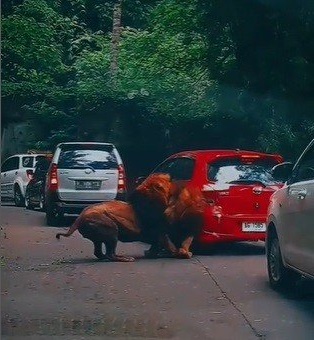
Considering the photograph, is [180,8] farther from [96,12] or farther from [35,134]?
[35,134]

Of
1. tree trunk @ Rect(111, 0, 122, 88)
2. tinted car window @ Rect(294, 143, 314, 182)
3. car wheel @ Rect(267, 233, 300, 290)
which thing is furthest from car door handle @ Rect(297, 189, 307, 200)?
tree trunk @ Rect(111, 0, 122, 88)

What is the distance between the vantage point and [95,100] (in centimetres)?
727

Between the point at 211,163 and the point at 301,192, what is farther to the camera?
the point at 211,163

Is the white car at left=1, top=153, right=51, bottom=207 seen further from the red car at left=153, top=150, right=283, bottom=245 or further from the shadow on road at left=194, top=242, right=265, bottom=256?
the shadow on road at left=194, top=242, right=265, bottom=256

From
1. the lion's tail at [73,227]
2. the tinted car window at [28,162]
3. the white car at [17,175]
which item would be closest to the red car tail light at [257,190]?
the lion's tail at [73,227]

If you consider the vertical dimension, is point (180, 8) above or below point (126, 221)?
above

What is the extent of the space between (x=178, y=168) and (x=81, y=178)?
0.84 metres

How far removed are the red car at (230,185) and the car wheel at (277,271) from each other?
9.9 inches

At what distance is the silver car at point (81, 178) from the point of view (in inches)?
285

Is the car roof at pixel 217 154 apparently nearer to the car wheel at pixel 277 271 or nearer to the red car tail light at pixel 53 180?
the car wheel at pixel 277 271

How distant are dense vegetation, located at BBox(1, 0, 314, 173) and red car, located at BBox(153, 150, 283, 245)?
0.11 m

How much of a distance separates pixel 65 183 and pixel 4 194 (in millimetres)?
542

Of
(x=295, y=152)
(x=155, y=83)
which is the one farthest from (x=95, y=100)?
(x=295, y=152)

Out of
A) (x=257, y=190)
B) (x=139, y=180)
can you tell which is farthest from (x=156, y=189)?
(x=257, y=190)
